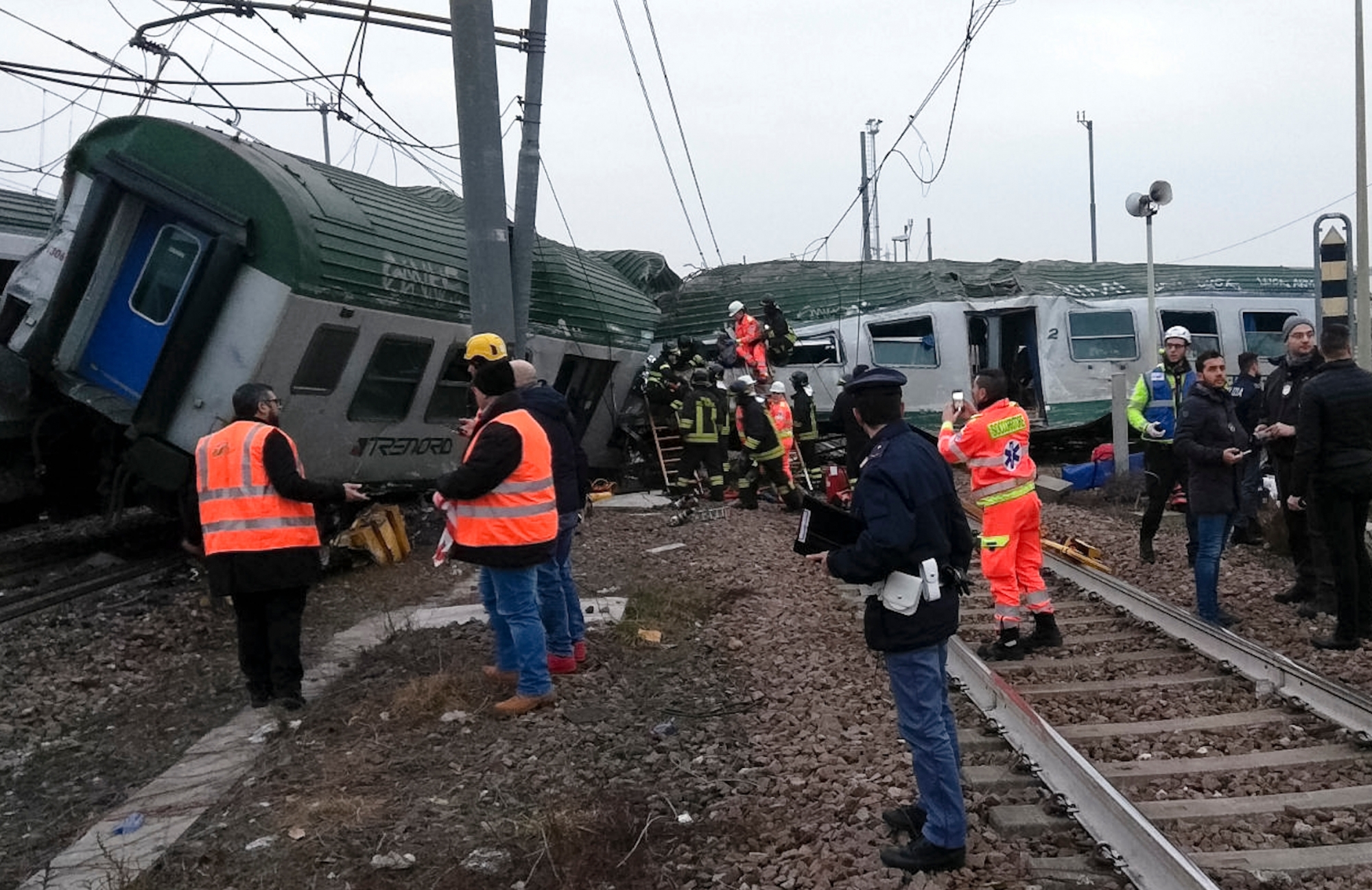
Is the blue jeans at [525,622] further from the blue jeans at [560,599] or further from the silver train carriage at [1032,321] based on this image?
the silver train carriage at [1032,321]

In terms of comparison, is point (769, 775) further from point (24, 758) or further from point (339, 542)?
point (339, 542)

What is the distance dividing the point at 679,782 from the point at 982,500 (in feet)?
8.17

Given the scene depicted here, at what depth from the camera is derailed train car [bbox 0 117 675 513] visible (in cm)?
783

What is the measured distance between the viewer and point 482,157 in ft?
22.2

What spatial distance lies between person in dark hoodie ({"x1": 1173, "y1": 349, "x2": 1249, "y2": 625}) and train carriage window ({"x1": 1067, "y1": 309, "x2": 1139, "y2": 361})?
981 centimetres

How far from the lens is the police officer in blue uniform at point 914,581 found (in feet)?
10.9

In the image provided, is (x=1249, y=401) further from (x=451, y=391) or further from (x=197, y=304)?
(x=197, y=304)

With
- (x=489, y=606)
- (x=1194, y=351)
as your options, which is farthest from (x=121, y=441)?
(x=1194, y=351)

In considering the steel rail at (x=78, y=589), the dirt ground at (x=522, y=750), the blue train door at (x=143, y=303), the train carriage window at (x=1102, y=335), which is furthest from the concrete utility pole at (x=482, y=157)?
the train carriage window at (x=1102, y=335)

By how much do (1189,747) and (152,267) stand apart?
7.45m

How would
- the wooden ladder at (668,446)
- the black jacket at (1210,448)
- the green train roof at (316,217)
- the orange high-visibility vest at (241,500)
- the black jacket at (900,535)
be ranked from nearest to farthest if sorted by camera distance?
1. the black jacket at (900,535)
2. the orange high-visibility vest at (241,500)
3. the black jacket at (1210,448)
4. the green train roof at (316,217)
5. the wooden ladder at (668,446)

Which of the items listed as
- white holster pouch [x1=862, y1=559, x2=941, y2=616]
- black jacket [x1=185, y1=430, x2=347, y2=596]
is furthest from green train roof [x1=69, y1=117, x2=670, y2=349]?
white holster pouch [x1=862, y1=559, x2=941, y2=616]

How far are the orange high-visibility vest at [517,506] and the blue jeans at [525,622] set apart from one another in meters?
0.16

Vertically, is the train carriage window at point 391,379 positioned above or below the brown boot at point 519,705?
above
